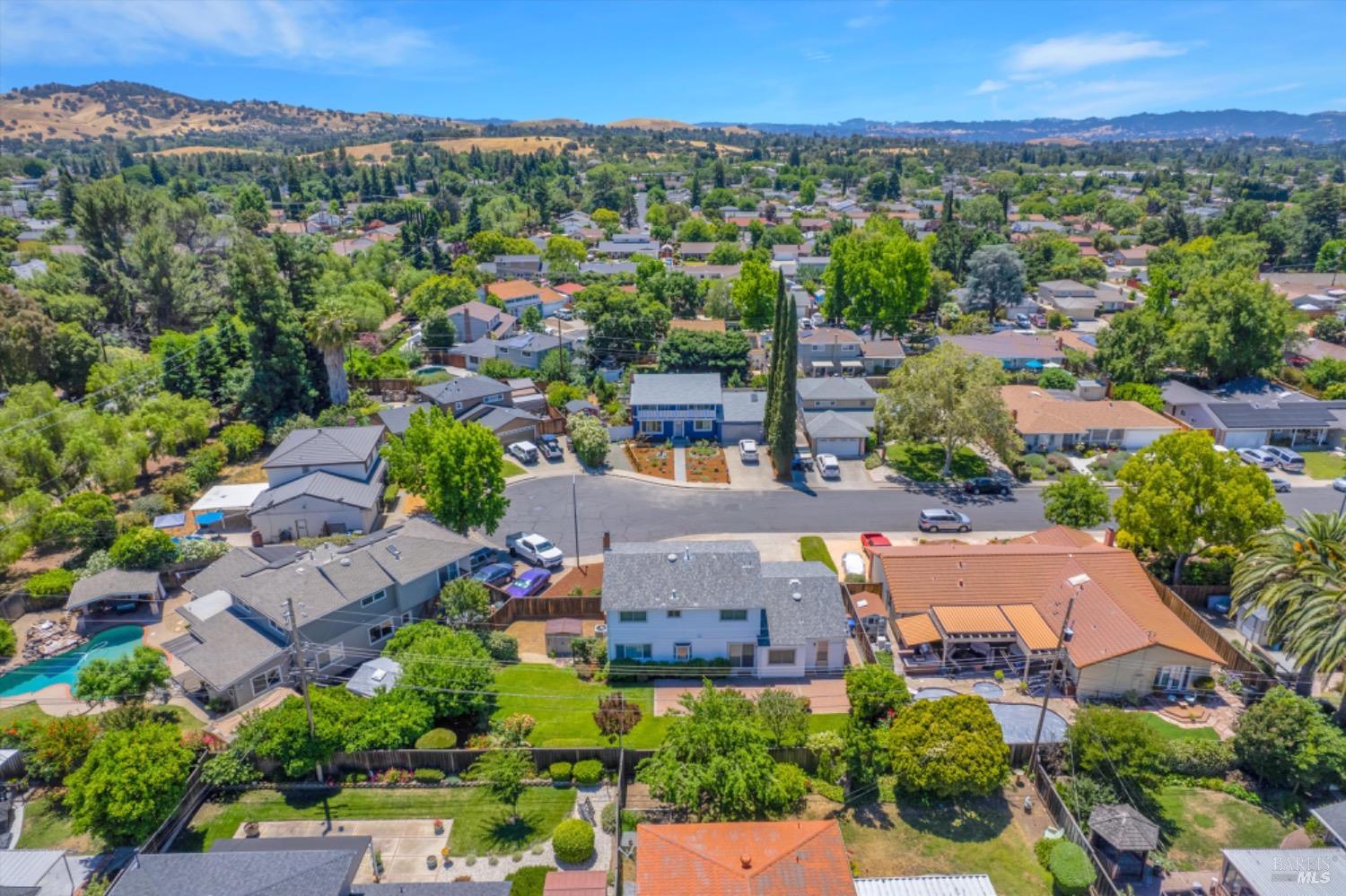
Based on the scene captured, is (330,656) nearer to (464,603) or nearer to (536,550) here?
(464,603)

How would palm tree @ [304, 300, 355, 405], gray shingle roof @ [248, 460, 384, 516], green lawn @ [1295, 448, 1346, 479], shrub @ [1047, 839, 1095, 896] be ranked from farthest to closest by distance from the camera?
palm tree @ [304, 300, 355, 405] < green lawn @ [1295, 448, 1346, 479] < gray shingle roof @ [248, 460, 384, 516] < shrub @ [1047, 839, 1095, 896]

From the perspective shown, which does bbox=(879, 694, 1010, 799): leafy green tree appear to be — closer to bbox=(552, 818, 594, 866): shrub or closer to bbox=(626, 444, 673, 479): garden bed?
bbox=(552, 818, 594, 866): shrub

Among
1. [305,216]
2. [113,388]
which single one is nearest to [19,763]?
[113,388]

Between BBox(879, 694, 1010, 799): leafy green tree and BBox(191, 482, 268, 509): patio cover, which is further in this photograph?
BBox(191, 482, 268, 509): patio cover

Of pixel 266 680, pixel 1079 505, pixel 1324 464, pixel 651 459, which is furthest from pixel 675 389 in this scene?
pixel 1324 464

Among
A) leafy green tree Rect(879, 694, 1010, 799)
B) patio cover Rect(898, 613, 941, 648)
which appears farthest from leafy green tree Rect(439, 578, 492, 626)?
patio cover Rect(898, 613, 941, 648)

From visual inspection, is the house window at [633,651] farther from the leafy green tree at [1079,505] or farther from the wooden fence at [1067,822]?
the leafy green tree at [1079,505]

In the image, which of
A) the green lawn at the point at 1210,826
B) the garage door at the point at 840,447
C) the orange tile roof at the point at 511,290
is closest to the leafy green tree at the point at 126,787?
the green lawn at the point at 1210,826
